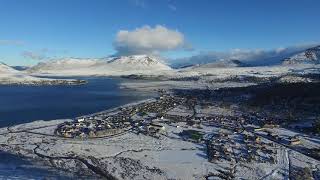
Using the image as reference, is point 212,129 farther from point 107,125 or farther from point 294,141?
point 107,125

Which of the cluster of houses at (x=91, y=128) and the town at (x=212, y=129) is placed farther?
the cluster of houses at (x=91, y=128)

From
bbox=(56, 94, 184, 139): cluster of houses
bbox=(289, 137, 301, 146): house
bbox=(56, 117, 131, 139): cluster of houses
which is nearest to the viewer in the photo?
bbox=(289, 137, 301, 146): house

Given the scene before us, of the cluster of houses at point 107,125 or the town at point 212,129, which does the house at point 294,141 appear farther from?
the cluster of houses at point 107,125

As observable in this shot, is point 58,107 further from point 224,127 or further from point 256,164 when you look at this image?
point 256,164

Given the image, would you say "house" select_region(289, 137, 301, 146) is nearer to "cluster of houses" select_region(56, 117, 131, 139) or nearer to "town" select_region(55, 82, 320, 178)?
"town" select_region(55, 82, 320, 178)

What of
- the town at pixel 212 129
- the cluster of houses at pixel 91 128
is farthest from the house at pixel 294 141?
the cluster of houses at pixel 91 128

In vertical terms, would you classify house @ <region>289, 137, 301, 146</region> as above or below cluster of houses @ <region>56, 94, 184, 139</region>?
below

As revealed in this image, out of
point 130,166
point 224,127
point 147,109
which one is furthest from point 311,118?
point 130,166

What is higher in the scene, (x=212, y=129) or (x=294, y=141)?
(x=212, y=129)

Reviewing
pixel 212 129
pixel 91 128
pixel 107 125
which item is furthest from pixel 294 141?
pixel 91 128

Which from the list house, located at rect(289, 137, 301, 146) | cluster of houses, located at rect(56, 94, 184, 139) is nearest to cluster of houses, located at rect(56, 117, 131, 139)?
cluster of houses, located at rect(56, 94, 184, 139)

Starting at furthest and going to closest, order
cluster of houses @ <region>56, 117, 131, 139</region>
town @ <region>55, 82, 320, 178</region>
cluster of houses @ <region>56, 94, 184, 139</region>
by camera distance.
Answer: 1. cluster of houses @ <region>56, 94, 184, 139</region>
2. cluster of houses @ <region>56, 117, 131, 139</region>
3. town @ <region>55, 82, 320, 178</region>
